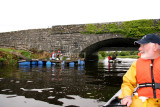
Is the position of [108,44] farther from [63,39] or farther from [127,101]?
[127,101]

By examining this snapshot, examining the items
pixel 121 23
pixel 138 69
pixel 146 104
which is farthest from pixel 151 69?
pixel 121 23

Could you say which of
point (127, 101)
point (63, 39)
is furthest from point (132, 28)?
point (127, 101)

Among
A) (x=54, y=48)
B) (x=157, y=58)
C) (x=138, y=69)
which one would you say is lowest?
(x=138, y=69)

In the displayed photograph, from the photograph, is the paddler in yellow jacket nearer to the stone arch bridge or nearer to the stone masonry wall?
the stone arch bridge

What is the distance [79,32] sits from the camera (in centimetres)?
1941

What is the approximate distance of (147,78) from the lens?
210 cm

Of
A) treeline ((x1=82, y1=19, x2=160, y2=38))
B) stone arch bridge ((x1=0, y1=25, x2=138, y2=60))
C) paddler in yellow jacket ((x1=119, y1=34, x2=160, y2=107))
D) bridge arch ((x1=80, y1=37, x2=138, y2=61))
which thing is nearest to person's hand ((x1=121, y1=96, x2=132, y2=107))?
paddler in yellow jacket ((x1=119, y1=34, x2=160, y2=107))

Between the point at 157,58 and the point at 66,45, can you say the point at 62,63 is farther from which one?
the point at 157,58

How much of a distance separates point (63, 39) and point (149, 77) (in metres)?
18.5

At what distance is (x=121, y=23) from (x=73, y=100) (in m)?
15.1

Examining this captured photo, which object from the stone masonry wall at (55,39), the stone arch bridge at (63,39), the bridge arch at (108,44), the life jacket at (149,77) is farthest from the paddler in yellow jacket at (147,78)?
the bridge arch at (108,44)

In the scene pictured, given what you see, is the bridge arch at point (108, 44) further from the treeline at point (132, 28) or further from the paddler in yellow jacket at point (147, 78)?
the paddler in yellow jacket at point (147, 78)

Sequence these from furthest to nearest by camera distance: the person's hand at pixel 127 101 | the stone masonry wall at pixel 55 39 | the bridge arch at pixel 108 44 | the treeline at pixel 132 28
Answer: the stone masonry wall at pixel 55 39, the bridge arch at pixel 108 44, the treeline at pixel 132 28, the person's hand at pixel 127 101

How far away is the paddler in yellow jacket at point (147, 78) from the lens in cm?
204
